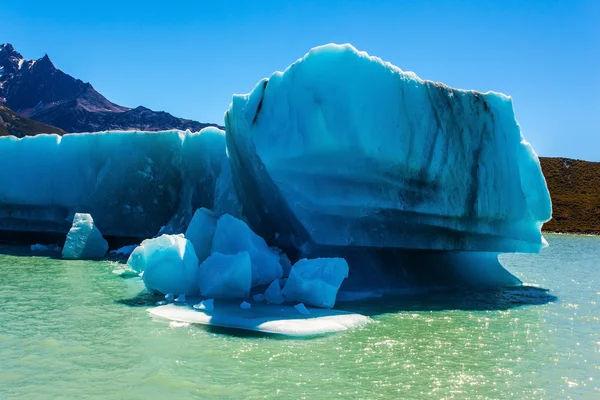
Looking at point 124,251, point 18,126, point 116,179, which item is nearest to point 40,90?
point 18,126

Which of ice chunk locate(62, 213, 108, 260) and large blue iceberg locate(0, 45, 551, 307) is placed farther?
ice chunk locate(62, 213, 108, 260)

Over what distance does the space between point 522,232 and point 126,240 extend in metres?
9.34

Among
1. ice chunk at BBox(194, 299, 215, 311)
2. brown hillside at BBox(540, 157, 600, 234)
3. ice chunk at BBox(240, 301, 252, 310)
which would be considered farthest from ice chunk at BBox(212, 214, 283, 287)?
brown hillside at BBox(540, 157, 600, 234)

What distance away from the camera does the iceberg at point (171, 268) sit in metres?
6.88

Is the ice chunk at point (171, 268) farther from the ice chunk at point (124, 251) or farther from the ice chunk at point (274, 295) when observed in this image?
the ice chunk at point (124, 251)

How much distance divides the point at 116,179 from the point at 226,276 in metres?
7.13

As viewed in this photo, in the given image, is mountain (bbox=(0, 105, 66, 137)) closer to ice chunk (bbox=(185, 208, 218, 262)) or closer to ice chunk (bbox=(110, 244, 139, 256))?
ice chunk (bbox=(110, 244, 139, 256))

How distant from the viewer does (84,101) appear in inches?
4473

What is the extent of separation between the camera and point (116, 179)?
496 inches

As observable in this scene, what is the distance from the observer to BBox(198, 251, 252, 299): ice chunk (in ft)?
21.5

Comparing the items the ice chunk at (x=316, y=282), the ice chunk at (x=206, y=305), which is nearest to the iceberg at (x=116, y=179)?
the ice chunk at (x=316, y=282)

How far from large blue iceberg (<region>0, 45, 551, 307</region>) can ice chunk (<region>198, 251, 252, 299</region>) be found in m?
0.02

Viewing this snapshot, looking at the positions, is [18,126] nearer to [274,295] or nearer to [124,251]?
[124,251]

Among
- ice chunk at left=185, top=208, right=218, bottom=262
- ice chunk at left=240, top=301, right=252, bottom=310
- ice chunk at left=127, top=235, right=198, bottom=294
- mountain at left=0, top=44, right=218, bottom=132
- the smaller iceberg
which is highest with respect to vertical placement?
mountain at left=0, top=44, right=218, bottom=132
